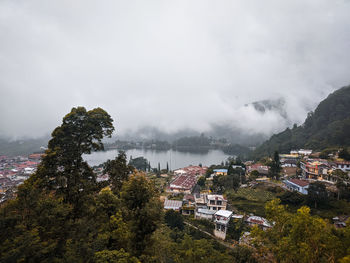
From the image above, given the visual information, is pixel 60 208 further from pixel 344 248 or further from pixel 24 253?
pixel 344 248

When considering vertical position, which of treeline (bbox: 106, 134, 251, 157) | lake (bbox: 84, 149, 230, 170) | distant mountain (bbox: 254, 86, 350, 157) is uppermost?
distant mountain (bbox: 254, 86, 350, 157)

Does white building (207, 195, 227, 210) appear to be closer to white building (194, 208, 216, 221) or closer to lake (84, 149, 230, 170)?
white building (194, 208, 216, 221)

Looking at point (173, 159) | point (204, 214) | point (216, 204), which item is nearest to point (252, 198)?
point (216, 204)

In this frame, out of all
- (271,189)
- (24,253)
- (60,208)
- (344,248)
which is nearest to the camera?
(24,253)

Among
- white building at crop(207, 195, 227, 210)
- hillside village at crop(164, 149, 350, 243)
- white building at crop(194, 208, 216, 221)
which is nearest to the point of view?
hillside village at crop(164, 149, 350, 243)

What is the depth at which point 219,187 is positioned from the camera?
22.2m

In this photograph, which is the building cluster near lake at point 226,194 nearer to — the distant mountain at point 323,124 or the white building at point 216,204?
the white building at point 216,204

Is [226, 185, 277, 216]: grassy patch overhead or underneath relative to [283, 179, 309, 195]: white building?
underneath

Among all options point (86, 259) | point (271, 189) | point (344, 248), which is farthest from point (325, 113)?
point (86, 259)

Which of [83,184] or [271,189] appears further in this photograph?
[271,189]

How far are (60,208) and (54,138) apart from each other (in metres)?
2.47

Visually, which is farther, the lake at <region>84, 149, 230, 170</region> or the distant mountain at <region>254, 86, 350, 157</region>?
the lake at <region>84, 149, 230, 170</region>

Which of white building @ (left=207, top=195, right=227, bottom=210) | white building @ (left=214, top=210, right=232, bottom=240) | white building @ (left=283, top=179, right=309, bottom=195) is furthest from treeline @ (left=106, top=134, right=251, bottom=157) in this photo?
white building @ (left=214, top=210, right=232, bottom=240)

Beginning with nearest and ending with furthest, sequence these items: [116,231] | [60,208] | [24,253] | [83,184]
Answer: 1. [24,253]
2. [60,208]
3. [116,231]
4. [83,184]
